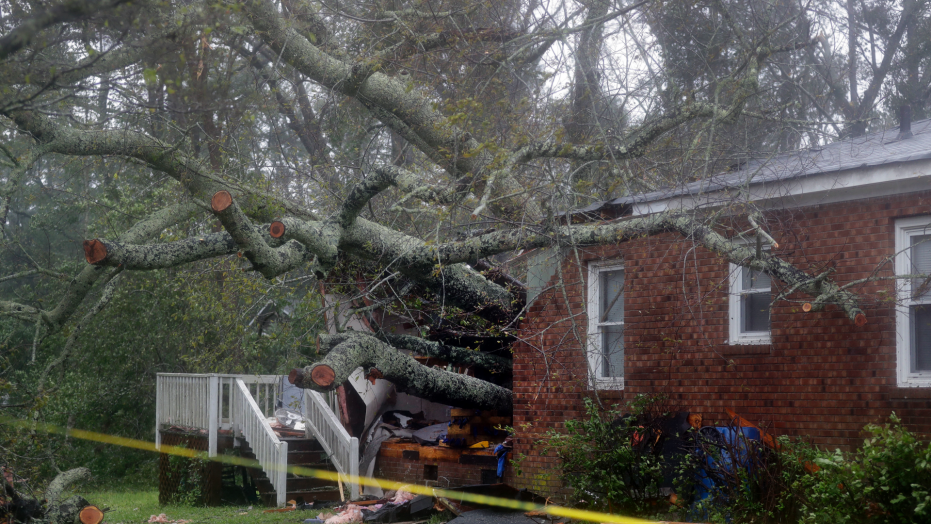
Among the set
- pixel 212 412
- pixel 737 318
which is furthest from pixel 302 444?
pixel 737 318

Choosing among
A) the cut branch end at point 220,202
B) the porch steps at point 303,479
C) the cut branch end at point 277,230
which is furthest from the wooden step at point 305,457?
the cut branch end at point 220,202

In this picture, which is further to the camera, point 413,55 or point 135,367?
point 135,367

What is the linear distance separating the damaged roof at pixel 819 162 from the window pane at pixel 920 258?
2.70 feet

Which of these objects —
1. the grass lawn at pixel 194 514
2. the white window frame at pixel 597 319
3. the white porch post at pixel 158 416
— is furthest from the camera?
the white porch post at pixel 158 416

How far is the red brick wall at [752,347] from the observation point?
7738mm

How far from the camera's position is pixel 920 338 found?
765cm

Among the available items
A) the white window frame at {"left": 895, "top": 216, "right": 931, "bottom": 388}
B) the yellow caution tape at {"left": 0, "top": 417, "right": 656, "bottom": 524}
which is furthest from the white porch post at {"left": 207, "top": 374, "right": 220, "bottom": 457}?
the white window frame at {"left": 895, "top": 216, "right": 931, "bottom": 388}


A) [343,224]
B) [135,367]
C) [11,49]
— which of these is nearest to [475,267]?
[343,224]

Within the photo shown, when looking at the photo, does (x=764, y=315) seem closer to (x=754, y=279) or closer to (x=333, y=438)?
(x=754, y=279)

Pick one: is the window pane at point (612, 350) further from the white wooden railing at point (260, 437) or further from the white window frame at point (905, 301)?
the white wooden railing at point (260, 437)

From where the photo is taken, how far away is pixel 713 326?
8852 millimetres

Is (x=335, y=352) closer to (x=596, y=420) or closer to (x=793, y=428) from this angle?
(x=596, y=420)

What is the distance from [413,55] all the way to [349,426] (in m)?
6.32

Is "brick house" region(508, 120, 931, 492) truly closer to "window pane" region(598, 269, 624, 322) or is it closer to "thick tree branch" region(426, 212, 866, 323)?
"window pane" region(598, 269, 624, 322)
